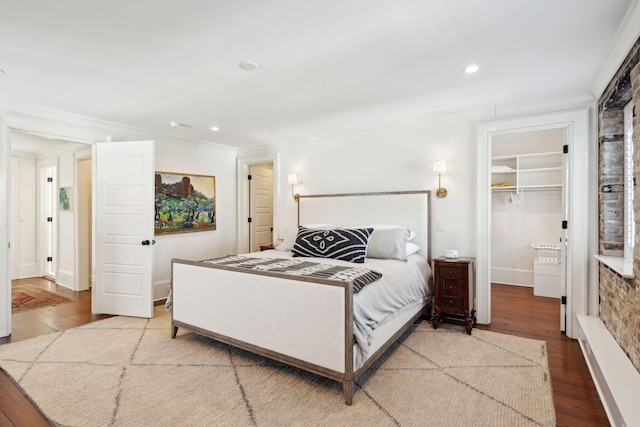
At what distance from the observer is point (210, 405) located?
84.1 inches

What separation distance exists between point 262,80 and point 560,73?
95.6 inches

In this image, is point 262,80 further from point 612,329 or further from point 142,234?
point 612,329

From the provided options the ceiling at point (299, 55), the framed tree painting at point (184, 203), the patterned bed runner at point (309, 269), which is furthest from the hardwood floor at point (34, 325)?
the ceiling at point (299, 55)

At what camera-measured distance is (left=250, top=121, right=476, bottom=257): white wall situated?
379cm

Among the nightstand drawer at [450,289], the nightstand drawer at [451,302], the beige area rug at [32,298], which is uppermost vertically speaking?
the nightstand drawer at [450,289]

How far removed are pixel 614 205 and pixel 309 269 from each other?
2642mm

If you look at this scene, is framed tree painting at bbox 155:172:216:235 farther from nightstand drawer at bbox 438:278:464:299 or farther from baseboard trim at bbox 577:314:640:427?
baseboard trim at bbox 577:314:640:427

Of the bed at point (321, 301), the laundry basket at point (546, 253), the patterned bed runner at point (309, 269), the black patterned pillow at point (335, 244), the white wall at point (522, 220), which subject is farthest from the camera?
the white wall at point (522, 220)

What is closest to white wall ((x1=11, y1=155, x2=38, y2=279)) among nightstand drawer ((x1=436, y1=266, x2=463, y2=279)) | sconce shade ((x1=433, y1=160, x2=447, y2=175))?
sconce shade ((x1=433, y1=160, x2=447, y2=175))

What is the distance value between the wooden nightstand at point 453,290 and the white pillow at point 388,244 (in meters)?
0.38

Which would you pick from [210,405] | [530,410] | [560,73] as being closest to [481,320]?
[530,410]

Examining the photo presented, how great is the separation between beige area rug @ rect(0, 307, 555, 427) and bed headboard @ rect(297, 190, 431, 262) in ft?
4.27

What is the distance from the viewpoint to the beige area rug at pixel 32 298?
14.1ft

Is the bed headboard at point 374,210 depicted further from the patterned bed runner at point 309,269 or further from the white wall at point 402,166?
the patterned bed runner at point 309,269
